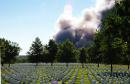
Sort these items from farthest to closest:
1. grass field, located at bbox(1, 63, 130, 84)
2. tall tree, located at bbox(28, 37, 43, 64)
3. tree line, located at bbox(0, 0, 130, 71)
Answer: tall tree, located at bbox(28, 37, 43, 64) → tree line, located at bbox(0, 0, 130, 71) → grass field, located at bbox(1, 63, 130, 84)

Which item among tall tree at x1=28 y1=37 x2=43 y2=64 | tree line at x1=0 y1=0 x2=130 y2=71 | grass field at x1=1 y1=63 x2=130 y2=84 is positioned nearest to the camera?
grass field at x1=1 y1=63 x2=130 y2=84

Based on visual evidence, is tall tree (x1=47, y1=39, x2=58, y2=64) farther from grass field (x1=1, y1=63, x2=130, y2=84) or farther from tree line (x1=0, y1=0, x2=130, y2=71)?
grass field (x1=1, y1=63, x2=130, y2=84)

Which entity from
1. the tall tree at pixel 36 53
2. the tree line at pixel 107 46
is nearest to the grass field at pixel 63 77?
the tree line at pixel 107 46

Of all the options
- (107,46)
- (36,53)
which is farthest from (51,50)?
(107,46)

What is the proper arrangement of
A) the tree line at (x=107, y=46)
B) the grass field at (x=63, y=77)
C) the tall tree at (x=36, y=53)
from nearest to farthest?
the grass field at (x=63, y=77) → the tree line at (x=107, y=46) → the tall tree at (x=36, y=53)

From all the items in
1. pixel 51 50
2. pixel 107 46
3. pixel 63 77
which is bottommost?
pixel 63 77

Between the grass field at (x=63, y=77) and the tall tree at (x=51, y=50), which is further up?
the tall tree at (x=51, y=50)

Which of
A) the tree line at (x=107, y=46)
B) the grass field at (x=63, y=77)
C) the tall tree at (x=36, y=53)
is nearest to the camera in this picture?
the grass field at (x=63, y=77)

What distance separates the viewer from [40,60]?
96.9 metres

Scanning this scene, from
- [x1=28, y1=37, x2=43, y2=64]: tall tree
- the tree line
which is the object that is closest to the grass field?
the tree line

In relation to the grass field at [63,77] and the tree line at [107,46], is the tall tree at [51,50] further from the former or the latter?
the grass field at [63,77]

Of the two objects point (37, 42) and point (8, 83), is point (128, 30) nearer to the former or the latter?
point (8, 83)

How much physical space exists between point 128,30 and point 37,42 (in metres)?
57.1

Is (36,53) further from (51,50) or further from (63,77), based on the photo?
(63,77)
